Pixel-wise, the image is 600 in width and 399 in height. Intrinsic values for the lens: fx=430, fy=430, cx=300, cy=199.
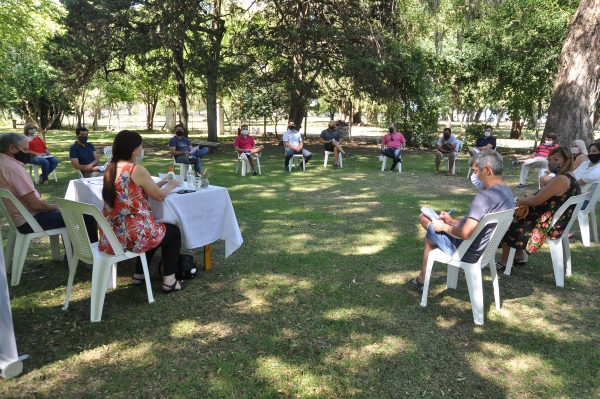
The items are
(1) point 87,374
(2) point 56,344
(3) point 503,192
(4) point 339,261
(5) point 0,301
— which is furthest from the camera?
(4) point 339,261

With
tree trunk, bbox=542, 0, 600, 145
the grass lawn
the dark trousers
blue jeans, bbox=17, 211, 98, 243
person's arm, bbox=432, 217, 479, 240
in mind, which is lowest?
the grass lawn

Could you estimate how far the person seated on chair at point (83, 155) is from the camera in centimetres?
757

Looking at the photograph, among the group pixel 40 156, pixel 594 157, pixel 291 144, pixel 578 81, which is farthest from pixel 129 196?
pixel 578 81

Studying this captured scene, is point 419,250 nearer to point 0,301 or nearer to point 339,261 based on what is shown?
point 339,261

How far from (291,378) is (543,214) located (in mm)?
2965

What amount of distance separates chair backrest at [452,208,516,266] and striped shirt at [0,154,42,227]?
3.88 meters

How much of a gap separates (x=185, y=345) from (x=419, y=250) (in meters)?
3.14

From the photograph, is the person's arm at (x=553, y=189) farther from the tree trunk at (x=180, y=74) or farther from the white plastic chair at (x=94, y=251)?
the tree trunk at (x=180, y=74)

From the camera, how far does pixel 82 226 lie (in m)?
3.29

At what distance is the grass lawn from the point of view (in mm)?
2682

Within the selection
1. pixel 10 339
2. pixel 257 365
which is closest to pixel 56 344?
pixel 10 339

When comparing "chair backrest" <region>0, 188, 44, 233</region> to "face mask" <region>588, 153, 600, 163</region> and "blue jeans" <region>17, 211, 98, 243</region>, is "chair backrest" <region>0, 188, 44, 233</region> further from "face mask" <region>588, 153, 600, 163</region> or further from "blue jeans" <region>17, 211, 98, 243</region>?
"face mask" <region>588, 153, 600, 163</region>

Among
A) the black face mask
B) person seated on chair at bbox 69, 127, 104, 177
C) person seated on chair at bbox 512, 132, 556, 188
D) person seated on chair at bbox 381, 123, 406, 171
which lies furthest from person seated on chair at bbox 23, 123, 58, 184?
person seated on chair at bbox 512, 132, 556, 188

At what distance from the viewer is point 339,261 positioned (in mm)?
4820
